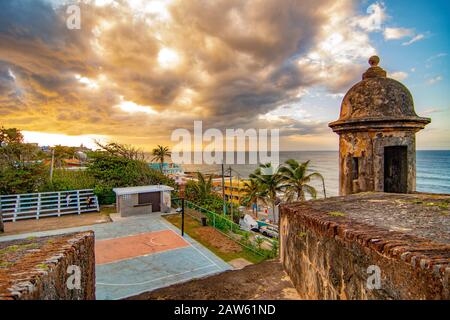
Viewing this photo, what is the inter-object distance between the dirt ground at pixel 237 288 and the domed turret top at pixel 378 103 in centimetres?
445

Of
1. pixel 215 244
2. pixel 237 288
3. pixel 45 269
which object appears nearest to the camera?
pixel 45 269

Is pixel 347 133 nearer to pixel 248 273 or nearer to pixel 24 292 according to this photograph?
pixel 248 273

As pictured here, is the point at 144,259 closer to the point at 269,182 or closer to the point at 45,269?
the point at 45,269

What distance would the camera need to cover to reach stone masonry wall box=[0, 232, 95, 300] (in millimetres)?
1902

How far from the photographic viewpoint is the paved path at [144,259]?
898cm

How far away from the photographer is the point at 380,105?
6125 millimetres

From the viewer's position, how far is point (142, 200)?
19172mm

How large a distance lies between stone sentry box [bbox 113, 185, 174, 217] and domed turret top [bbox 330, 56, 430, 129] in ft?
52.4

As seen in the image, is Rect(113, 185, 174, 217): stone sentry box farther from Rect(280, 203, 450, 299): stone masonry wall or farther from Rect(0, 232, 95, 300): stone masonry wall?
Rect(280, 203, 450, 299): stone masonry wall

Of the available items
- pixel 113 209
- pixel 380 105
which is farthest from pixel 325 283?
pixel 113 209

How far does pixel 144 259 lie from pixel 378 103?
10.9m
